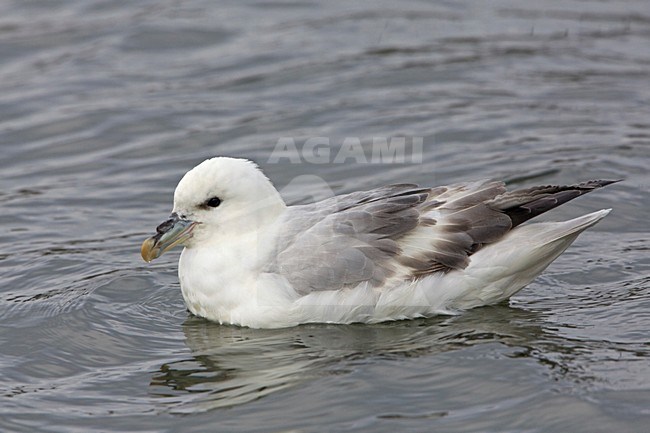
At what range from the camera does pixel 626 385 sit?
6.13m

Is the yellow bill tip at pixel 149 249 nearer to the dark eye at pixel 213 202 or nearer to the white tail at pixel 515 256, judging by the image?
the dark eye at pixel 213 202

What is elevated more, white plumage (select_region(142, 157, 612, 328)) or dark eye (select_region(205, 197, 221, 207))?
dark eye (select_region(205, 197, 221, 207))

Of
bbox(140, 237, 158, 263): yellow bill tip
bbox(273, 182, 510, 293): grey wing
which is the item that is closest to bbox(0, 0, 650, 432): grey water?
bbox(273, 182, 510, 293): grey wing

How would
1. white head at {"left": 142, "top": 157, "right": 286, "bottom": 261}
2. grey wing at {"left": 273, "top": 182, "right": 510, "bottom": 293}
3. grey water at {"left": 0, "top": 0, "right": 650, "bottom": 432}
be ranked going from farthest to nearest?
white head at {"left": 142, "top": 157, "right": 286, "bottom": 261} → grey wing at {"left": 273, "top": 182, "right": 510, "bottom": 293} → grey water at {"left": 0, "top": 0, "right": 650, "bottom": 432}

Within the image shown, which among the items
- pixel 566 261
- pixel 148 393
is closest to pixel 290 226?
pixel 148 393

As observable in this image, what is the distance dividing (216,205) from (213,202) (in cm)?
3

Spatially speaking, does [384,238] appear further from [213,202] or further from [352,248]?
[213,202]

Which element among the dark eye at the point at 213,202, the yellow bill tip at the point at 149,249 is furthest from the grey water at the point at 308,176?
the dark eye at the point at 213,202

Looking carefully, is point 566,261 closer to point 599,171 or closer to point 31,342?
point 599,171

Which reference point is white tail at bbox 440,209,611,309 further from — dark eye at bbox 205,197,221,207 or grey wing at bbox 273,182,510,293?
dark eye at bbox 205,197,221,207

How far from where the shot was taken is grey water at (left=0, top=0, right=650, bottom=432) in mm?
6277

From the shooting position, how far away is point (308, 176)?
10719 millimetres

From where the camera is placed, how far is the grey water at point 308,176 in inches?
247

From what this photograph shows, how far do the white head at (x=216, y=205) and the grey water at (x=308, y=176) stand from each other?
611 mm
